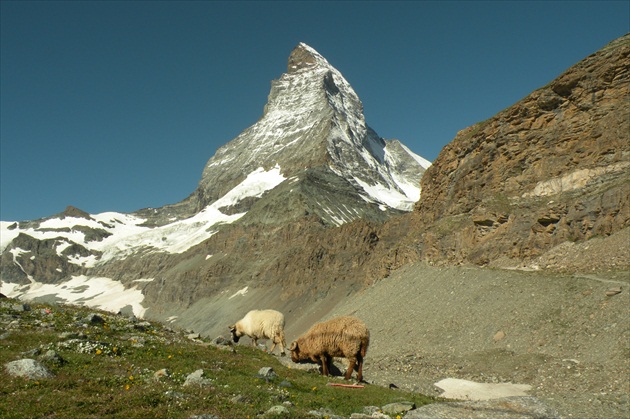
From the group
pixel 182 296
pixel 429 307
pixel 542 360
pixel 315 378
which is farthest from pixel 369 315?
pixel 182 296

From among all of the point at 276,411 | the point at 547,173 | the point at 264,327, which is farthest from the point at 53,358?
the point at 547,173

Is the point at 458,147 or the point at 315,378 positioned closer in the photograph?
the point at 315,378

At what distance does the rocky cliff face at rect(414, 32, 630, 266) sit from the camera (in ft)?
191

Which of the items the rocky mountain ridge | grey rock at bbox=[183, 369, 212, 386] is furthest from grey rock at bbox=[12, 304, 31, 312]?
the rocky mountain ridge

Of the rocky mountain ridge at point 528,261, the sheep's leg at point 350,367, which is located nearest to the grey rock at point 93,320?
the sheep's leg at point 350,367

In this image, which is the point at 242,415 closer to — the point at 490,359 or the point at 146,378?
the point at 146,378

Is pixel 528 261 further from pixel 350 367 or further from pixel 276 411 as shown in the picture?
pixel 276 411

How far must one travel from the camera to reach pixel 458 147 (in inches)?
3487

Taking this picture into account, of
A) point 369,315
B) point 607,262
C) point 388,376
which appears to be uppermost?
point 607,262

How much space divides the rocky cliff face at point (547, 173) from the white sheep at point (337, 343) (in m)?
35.4

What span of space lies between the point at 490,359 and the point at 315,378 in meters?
25.0

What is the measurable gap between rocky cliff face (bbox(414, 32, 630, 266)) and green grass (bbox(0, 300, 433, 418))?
40.6m

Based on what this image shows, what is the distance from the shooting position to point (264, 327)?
31.0 metres

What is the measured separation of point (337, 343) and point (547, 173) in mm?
55907
